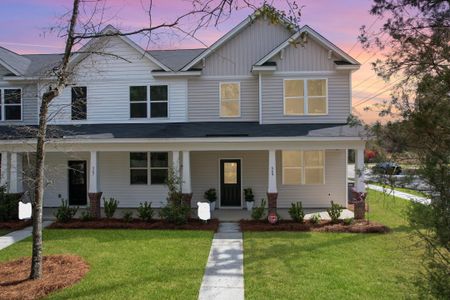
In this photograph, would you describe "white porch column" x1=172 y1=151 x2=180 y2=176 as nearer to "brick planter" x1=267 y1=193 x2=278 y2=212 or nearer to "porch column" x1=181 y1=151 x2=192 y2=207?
"porch column" x1=181 y1=151 x2=192 y2=207

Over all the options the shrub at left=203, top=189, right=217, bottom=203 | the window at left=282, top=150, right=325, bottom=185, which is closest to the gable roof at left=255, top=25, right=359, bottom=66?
the window at left=282, top=150, right=325, bottom=185

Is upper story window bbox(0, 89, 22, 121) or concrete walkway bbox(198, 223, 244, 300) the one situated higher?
upper story window bbox(0, 89, 22, 121)

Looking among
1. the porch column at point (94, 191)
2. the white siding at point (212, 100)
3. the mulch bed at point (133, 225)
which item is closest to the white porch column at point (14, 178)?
the porch column at point (94, 191)

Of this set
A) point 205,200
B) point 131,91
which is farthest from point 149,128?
point 205,200

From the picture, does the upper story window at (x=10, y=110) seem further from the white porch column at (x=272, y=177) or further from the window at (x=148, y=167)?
the white porch column at (x=272, y=177)

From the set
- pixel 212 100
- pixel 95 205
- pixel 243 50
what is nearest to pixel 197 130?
pixel 212 100

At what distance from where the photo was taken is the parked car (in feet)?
12.5

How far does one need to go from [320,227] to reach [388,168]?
9.85m

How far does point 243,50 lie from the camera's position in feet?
58.9

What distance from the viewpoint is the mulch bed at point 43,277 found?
24.2ft

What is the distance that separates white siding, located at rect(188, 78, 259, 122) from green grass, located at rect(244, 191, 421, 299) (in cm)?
657

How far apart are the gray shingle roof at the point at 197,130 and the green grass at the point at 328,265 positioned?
4.24m

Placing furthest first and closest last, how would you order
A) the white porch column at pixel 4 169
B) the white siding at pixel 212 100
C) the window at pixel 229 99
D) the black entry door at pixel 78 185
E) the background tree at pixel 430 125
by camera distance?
the black entry door at pixel 78 185 < the window at pixel 229 99 < the white siding at pixel 212 100 < the white porch column at pixel 4 169 < the background tree at pixel 430 125

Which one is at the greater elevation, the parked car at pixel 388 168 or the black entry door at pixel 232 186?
the parked car at pixel 388 168
